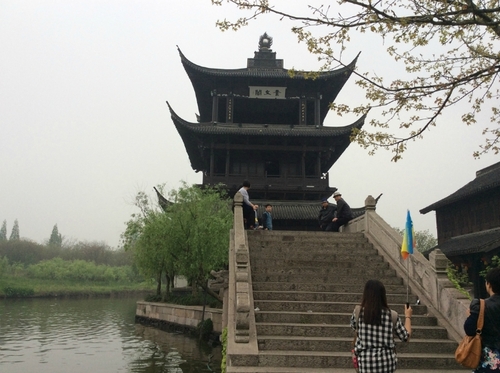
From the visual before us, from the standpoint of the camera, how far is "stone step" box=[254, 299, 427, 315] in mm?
6844

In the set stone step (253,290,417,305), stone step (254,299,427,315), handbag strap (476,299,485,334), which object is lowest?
stone step (254,299,427,315)

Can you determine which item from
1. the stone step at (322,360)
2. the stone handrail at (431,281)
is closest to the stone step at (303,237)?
the stone handrail at (431,281)

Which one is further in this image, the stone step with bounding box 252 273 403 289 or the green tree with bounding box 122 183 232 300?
the green tree with bounding box 122 183 232 300

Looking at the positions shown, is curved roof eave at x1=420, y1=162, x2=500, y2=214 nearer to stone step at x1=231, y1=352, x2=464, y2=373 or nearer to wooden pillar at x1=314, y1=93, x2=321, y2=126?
wooden pillar at x1=314, y1=93, x2=321, y2=126

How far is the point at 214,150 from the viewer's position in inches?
848

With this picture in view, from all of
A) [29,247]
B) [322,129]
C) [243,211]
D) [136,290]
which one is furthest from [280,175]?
[29,247]

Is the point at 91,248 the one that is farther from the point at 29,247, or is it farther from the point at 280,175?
the point at 280,175

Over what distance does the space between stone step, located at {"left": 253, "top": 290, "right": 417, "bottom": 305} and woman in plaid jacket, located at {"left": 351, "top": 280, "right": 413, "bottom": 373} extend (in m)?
4.05

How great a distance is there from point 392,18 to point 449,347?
4373 millimetres

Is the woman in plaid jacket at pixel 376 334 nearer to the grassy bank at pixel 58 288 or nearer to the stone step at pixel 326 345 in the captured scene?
the stone step at pixel 326 345

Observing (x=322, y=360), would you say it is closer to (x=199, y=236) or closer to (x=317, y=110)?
(x=199, y=236)

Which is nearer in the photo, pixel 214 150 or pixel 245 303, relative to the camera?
pixel 245 303

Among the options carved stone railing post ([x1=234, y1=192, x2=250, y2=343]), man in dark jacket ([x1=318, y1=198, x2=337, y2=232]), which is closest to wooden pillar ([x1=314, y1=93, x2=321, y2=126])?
man in dark jacket ([x1=318, y1=198, x2=337, y2=232])

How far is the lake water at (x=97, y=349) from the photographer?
10820 mm
